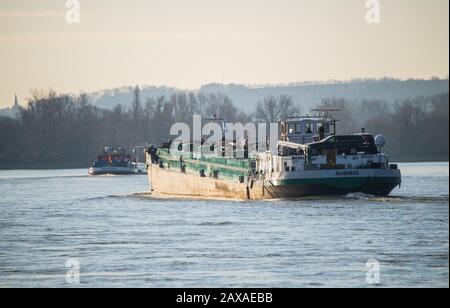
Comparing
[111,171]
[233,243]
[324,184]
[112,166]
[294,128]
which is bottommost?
[111,171]

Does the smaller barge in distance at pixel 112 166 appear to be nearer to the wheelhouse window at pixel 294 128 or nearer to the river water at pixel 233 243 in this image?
the wheelhouse window at pixel 294 128

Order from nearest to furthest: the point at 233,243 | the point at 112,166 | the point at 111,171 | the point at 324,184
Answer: the point at 233,243 → the point at 324,184 → the point at 111,171 → the point at 112,166

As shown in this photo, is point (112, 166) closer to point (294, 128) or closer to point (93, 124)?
point (93, 124)

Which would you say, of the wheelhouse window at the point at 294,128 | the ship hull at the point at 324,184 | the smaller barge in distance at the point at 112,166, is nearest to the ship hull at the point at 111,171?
the smaller barge in distance at the point at 112,166

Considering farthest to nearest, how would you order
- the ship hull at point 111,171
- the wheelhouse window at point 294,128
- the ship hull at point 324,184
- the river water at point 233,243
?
the ship hull at point 111,171 → the wheelhouse window at point 294,128 → the ship hull at point 324,184 → the river water at point 233,243

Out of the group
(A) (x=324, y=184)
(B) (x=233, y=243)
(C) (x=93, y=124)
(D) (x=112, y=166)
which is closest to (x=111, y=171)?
(D) (x=112, y=166)

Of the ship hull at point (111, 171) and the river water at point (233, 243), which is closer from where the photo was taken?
the river water at point (233, 243)

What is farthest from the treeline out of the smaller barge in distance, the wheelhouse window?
the wheelhouse window

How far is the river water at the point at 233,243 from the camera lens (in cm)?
4084

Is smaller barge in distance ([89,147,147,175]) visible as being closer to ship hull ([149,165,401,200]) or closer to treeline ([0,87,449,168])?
treeline ([0,87,449,168])

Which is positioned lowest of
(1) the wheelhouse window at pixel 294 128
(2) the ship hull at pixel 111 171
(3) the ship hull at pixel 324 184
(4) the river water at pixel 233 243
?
(2) the ship hull at pixel 111 171

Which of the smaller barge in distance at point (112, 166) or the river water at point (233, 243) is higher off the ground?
the river water at point (233, 243)

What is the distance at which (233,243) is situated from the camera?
50.1m
